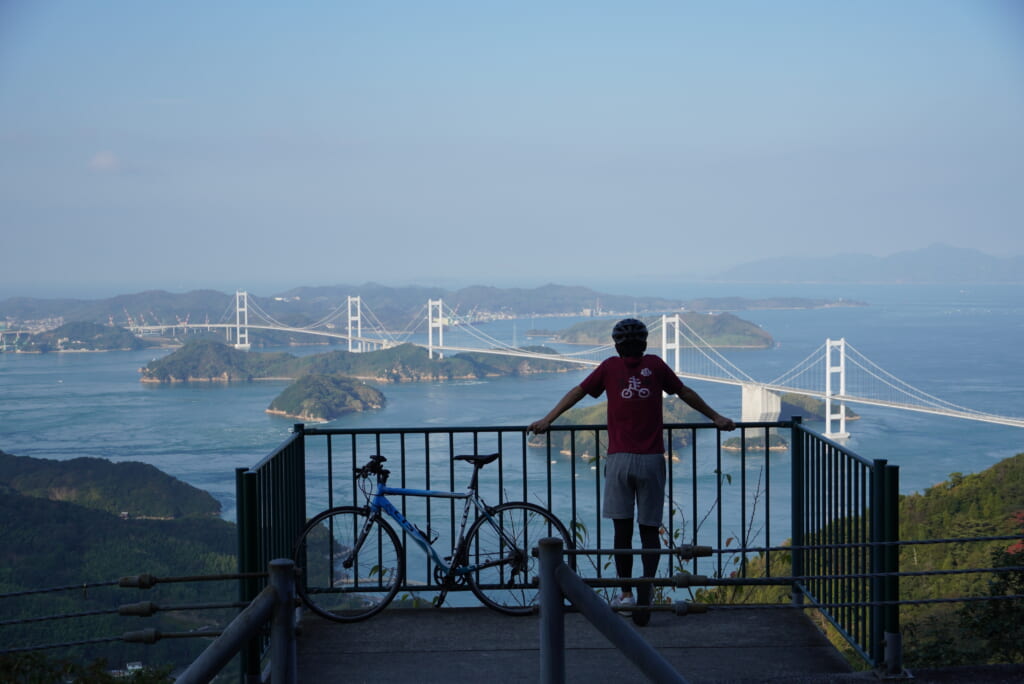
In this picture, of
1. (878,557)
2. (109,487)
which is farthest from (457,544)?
(109,487)

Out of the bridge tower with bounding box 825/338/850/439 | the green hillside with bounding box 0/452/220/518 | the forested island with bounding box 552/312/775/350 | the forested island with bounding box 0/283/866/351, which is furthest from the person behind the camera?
the forested island with bounding box 0/283/866/351

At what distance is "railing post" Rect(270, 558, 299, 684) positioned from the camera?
1.53m

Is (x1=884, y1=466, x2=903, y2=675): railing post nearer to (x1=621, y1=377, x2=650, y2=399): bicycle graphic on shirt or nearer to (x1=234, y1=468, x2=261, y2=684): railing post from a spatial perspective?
(x1=621, y1=377, x2=650, y2=399): bicycle graphic on shirt

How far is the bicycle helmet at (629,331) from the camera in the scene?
3955 millimetres

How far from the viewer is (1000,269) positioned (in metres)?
127

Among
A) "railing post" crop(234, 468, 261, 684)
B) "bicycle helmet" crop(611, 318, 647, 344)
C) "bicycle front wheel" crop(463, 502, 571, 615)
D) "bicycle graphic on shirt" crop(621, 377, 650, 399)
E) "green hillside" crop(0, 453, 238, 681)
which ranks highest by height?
"bicycle helmet" crop(611, 318, 647, 344)

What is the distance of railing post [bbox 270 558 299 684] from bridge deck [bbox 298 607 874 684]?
2092 mm

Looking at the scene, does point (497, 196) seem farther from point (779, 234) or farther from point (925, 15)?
point (925, 15)

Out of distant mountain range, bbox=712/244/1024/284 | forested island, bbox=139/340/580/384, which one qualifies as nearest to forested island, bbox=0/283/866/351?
forested island, bbox=139/340/580/384

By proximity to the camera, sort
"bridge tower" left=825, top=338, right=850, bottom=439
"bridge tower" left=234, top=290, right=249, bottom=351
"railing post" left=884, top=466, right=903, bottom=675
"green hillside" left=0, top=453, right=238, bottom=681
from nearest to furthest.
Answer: "railing post" left=884, top=466, right=903, bottom=675 → "green hillside" left=0, top=453, right=238, bottom=681 → "bridge tower" left=825, top=338, right=850, bottom=439 → "bridge tower" left=234, top=290, right=249, bottom=351

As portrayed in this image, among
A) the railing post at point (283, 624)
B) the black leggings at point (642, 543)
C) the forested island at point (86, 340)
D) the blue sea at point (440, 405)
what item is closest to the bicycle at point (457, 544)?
the black leggings at point (642, 543)

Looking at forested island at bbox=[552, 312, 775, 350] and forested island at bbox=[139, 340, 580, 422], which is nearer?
forested island at bbox=[139, 340, 580, 422]

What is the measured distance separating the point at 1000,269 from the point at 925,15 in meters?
42.1

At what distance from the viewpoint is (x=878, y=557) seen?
3.39 m
